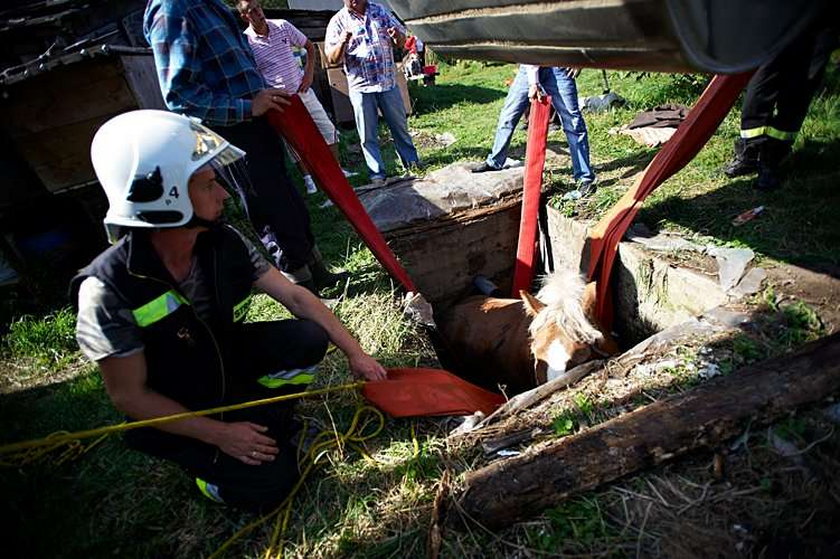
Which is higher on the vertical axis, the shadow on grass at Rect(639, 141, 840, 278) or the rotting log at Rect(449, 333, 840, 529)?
the rotting log at Rect(449, 333, 840, 529)

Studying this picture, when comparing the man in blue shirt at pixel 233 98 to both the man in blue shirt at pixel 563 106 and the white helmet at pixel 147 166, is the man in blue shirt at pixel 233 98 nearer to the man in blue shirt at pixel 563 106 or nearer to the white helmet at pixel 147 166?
the white helmet at pixel 147 166

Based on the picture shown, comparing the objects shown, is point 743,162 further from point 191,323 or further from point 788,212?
point 191,323

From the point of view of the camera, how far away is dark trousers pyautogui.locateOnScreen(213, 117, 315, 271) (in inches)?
124

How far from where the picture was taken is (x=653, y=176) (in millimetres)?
3645

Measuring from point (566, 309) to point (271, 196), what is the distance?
2.31m

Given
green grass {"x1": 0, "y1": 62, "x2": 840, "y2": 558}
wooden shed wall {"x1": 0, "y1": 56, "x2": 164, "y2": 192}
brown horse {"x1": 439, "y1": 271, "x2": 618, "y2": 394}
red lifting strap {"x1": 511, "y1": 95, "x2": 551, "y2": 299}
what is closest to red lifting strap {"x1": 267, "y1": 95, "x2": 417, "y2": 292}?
green grass {"x1": 0, "y1": 62, "x2": 840, "y2": 558}

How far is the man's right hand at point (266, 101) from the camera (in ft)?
9.85

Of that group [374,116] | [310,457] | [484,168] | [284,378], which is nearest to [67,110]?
[374,116]

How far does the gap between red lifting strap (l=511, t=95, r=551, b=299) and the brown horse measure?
466 mm

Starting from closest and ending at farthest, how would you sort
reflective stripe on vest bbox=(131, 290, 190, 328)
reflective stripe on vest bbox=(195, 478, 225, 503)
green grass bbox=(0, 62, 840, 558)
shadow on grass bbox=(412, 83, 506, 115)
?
reflective stripe on vest bbox=(131, 290, 190, 328) < green grass bbox=(0, 62, 840, 558) < reflective stripe on vest bbox=(195, 478, 225, 503) < shadow on grass bbox=(412, 83, 506, 115)

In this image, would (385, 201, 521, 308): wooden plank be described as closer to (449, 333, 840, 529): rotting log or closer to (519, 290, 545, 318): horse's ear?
(519, 290, 545, 318): horse's ear

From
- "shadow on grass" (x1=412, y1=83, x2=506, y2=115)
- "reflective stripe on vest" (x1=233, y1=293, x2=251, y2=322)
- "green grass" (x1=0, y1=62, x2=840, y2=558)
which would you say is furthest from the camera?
"shadow on grass" (x1=412, y1=83, x2=506, y2=115)

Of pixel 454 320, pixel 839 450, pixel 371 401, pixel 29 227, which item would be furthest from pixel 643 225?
pixel 29 227

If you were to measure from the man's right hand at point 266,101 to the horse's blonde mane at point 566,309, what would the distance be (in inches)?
96.5
